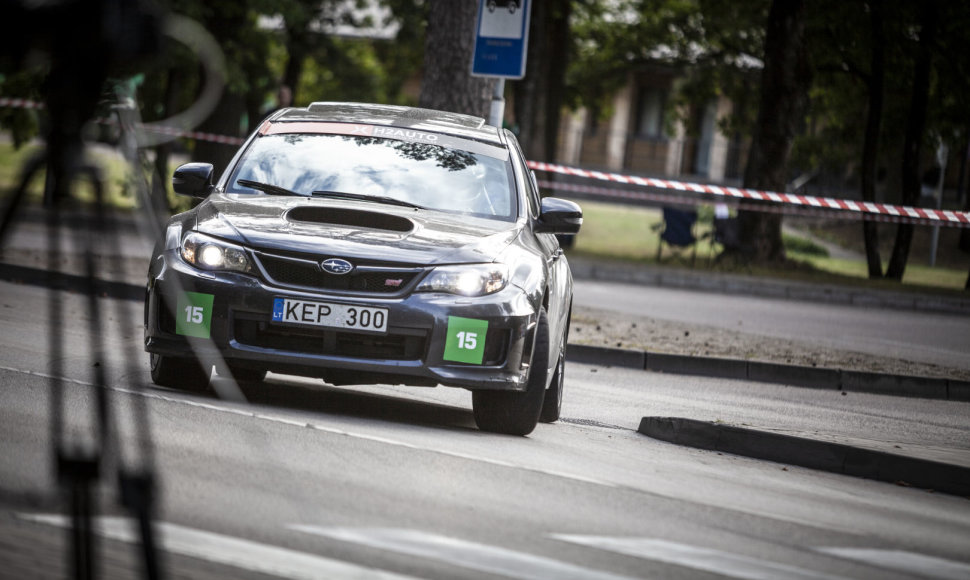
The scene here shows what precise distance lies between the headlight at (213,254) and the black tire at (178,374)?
24.8 inches

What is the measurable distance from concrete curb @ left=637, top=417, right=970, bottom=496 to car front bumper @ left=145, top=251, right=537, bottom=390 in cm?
131

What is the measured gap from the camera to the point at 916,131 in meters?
28.7

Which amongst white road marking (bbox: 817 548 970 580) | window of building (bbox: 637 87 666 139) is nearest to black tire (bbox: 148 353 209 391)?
white road marking (bbox: 817 548 970 580)

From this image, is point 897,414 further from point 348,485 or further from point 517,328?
point 348,485

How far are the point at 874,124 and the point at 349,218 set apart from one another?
23.8 m

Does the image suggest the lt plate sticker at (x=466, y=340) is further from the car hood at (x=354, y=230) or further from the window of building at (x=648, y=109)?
the window of building at (x=648, y=109)

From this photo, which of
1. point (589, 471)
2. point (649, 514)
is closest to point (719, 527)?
point (649, 514)

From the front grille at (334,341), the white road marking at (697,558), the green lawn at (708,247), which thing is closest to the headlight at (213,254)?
the front grille at (334,341)

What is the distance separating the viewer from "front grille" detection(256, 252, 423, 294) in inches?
291

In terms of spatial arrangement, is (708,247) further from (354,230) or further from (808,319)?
(354,230)

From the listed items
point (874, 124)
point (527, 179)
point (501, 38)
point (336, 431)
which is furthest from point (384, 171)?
point (874, 124)

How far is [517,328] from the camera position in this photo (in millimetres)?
7559

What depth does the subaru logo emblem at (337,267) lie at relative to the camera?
24.2 feet

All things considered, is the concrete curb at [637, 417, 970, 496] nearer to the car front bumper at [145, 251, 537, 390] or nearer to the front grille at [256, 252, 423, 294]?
the car front bumper at [145, 251, 537, 390]
